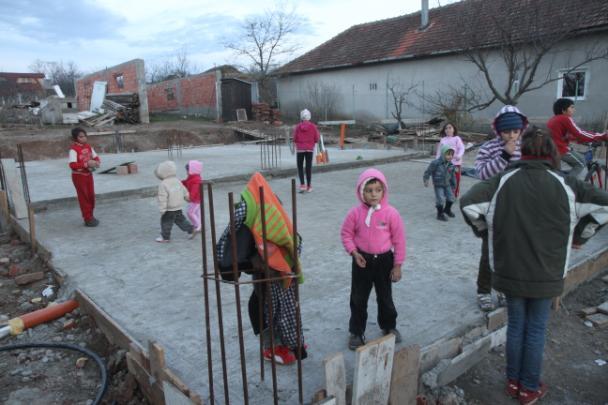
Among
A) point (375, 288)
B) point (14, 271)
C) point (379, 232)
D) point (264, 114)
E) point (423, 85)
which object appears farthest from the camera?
point (264, 114)

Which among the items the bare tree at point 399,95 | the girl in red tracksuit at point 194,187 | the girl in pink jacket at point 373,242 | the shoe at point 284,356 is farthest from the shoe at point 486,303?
the bare tree at point 399,95

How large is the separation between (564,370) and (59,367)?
3.97 m

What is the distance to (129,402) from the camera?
10.8 feet

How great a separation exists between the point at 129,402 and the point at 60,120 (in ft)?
76.8

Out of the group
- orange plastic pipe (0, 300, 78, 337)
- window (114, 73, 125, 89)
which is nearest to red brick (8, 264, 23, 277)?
orange plastic pipe (0, 300, 78, 337)

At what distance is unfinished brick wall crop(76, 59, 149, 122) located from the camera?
24266mm

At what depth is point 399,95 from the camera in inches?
904

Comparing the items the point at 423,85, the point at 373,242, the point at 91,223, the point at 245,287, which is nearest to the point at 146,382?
the point at 245,287

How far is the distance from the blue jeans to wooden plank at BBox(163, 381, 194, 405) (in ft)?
6.74

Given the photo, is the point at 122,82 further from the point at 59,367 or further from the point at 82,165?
the point at 59,367

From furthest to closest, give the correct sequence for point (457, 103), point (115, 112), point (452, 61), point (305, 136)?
point (115, 112)
point (452, 61)
point (457, 103)
point (305, 136)

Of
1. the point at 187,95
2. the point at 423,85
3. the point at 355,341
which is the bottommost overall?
the point at 355,341

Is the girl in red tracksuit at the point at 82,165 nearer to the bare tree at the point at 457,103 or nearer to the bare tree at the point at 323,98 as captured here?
the bare tree at the point at 457,103

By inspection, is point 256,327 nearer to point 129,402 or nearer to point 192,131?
point 129,402
